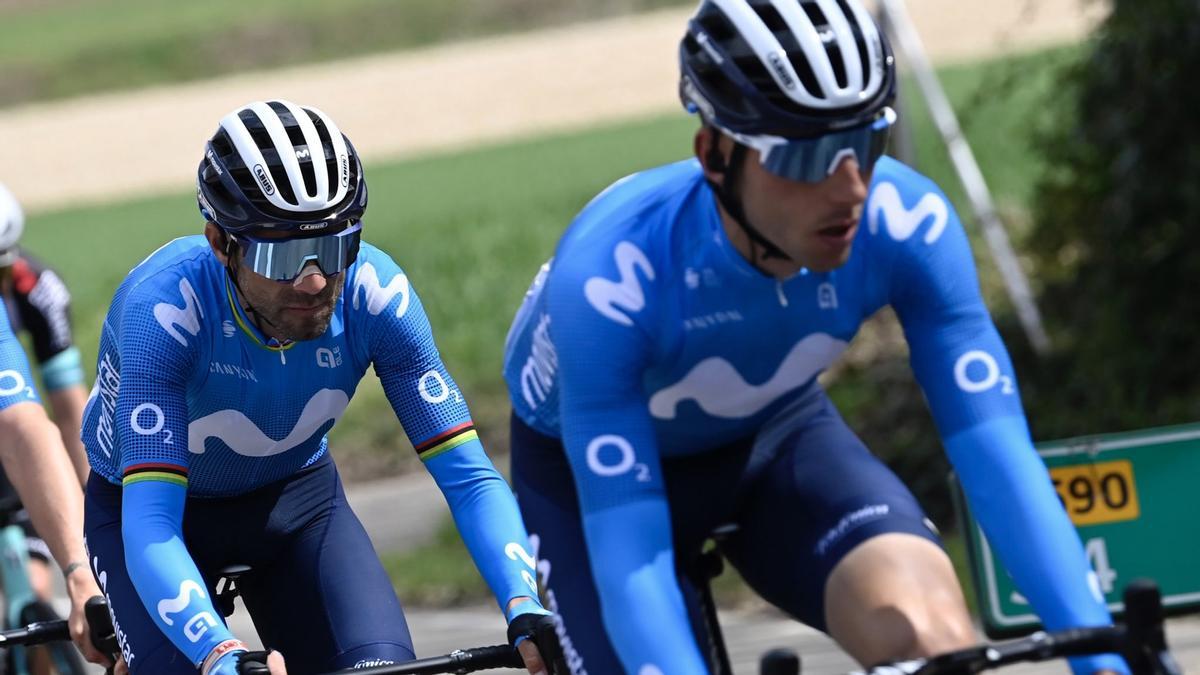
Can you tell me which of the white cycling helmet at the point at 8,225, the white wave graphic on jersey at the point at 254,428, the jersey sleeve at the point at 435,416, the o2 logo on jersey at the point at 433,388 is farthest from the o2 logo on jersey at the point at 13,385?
the o2 logo on jersey at the point at 433,388

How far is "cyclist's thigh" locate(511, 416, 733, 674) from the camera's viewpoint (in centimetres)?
386

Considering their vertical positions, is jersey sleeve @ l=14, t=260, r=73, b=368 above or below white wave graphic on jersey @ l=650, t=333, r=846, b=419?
above

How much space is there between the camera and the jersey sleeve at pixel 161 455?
416 cm

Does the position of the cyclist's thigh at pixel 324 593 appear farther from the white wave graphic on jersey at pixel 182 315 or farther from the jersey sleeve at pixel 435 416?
the white wave graphic on jersey at pixel 182 315

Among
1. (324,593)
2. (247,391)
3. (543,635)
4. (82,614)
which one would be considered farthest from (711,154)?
(82,614)

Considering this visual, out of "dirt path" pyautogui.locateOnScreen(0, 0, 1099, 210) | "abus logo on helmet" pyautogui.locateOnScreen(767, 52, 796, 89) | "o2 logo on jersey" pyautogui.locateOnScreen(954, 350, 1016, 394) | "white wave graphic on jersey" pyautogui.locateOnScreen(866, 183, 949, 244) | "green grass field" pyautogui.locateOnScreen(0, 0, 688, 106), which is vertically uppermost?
"green grass field" pyautogui.locateOnScreen(0, 0, 688, 106)

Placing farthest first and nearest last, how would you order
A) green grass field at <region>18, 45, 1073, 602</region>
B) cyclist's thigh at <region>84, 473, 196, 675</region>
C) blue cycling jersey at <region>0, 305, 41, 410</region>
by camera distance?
green grass field at <region>18, 45, 1073, 602</region>, blue cycling jersey at <region>0, 305, 41, 410</region>, cyclist's thigh at <region>84, 473, 196, 675</region>

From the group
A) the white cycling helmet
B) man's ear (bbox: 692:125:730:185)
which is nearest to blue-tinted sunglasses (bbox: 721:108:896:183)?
man's ear (bbox: 692:125:730:185)

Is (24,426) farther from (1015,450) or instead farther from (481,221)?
(481,221)

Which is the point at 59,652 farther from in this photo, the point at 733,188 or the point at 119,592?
the point at 733,188

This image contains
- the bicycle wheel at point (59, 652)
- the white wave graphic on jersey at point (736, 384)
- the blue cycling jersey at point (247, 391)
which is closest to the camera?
the white wave graphic on jersey at point (736, 384)

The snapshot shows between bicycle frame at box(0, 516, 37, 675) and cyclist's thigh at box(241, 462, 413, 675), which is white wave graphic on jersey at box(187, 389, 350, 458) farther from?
bicycle frame at box(0, 516, 37, 675)

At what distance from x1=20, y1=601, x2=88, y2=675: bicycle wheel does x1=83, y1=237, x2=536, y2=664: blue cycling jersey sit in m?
2.00

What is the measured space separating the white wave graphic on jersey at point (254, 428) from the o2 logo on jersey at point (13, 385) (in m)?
0.98
